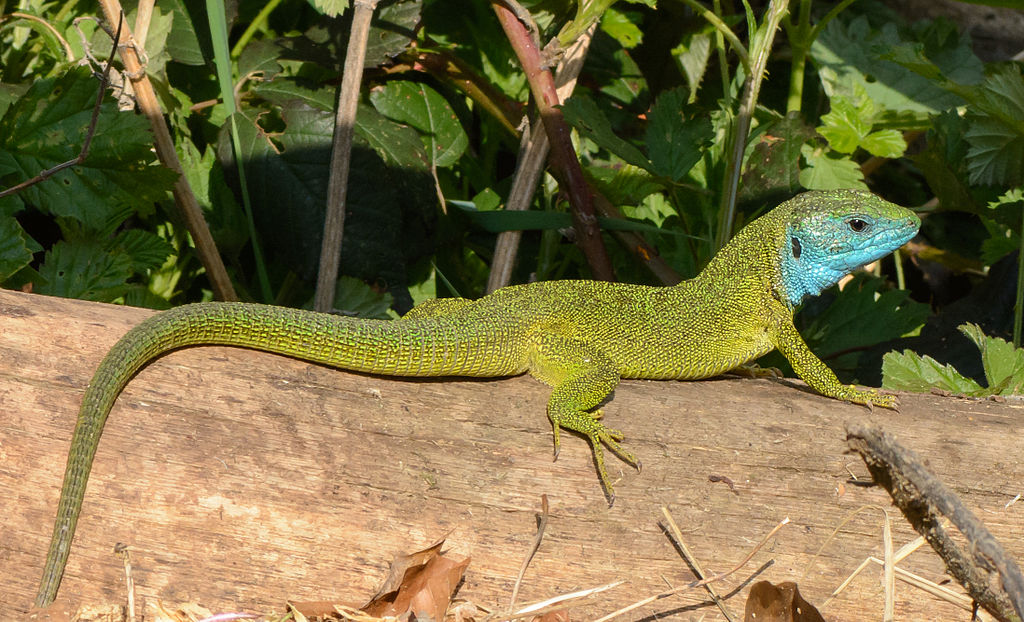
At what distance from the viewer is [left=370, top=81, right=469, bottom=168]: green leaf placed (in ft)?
12.1

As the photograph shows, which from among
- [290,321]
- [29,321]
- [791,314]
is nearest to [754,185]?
[791,314]

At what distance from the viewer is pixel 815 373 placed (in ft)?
9.39

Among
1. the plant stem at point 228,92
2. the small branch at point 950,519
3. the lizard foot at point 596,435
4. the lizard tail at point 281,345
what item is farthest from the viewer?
the plant stem at point 228,92

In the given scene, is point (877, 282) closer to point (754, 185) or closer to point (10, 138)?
point (754, 185)

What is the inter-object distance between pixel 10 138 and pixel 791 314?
268cm

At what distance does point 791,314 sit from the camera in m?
3.13

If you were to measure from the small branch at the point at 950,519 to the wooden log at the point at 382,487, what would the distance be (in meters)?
0.31

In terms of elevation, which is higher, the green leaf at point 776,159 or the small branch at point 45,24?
the small branch at point 45,24

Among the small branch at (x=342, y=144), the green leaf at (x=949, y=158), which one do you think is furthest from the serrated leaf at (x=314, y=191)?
the green leaf at (x=949, y=158)

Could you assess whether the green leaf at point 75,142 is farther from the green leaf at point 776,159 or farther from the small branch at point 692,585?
the green leaf at point 776,159

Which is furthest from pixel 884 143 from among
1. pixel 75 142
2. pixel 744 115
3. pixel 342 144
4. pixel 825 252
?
pixel 75 142

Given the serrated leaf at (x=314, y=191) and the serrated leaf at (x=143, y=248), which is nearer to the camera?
the serrated leaf at (x=143, y=248)

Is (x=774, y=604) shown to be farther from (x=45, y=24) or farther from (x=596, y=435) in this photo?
(x=45, y=24)

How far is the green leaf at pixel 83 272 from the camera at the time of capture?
9.47 ft
